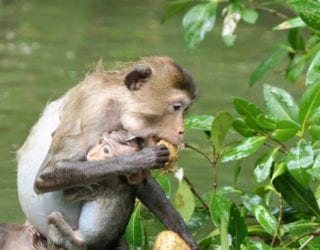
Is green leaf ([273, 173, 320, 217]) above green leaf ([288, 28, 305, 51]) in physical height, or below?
below

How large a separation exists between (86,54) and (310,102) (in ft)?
22.4

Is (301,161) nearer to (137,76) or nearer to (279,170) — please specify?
(279,170)

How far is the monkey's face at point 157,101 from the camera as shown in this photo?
4.76 m

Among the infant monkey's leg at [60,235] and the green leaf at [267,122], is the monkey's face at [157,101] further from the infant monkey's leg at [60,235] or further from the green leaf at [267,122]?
the infant monkey's leg at [60,235]

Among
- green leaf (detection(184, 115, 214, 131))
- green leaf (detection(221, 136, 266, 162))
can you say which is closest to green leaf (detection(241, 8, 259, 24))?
green leaf (detection(184, 115, 214, 131))

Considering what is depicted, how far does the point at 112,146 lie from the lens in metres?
4.75

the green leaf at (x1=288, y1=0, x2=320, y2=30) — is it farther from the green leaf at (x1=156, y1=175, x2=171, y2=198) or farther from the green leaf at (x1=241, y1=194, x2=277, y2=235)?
the green leaf at (x1=156, y1=175, x2=171, y2=198)

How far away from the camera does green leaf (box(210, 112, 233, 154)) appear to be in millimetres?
5182

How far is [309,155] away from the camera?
4.80 metres

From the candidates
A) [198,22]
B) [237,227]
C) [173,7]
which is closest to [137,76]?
[237,227]

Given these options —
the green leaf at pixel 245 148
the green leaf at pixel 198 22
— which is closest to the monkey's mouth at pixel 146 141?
the green leaf at pixel 245 148

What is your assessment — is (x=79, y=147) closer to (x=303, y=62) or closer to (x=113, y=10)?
(x=303, y=62)

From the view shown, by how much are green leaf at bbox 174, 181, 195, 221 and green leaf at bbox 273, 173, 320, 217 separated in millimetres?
515

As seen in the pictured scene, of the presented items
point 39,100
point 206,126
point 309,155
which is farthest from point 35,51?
point 309,155
